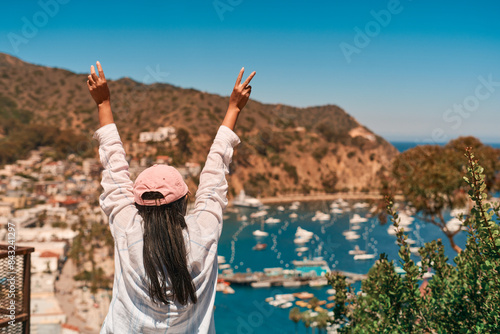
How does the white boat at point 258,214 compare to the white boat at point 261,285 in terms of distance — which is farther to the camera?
the white boat at point 258,214

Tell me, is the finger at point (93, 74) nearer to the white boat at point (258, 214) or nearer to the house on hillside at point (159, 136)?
the white boat at point (258, 214)

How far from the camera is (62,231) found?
1109 inches

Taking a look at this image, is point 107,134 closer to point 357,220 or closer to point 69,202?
point 357,220

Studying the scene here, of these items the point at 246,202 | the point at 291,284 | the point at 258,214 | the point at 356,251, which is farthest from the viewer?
the point at 246,202

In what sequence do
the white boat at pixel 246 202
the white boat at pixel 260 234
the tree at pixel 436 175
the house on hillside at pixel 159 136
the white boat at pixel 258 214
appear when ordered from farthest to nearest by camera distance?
the house on hillside at pixel 159 136, the white boat at pixel 246 202, the white boat at pixel 258 214, the white boat at pixel 260 234, the tree at pixel 436 175

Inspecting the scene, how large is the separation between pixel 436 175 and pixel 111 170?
881cm

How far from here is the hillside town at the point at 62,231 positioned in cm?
1827

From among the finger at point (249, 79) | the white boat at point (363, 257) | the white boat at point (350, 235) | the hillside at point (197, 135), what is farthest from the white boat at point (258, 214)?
the finger at point (249, 79)

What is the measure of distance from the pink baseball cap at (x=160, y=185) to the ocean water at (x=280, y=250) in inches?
664

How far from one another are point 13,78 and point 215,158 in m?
82.4

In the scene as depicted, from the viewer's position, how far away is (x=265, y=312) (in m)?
18.6

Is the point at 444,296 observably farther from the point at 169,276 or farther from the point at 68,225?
the point at 68,225

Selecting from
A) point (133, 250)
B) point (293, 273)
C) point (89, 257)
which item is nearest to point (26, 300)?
point (133, 250)

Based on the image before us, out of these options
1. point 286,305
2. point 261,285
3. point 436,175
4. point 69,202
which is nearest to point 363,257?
point 261,285
